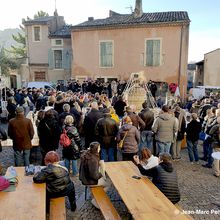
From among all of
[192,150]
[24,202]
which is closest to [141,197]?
[24,202]

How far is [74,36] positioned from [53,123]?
17.7 meters

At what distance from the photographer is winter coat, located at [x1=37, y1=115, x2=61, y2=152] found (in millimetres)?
7020

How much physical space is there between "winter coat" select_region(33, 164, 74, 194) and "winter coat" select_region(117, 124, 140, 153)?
2298mm

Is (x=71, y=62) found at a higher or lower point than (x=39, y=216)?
higher

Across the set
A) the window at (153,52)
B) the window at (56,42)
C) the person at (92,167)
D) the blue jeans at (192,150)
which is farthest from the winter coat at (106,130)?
the window at (56,42)

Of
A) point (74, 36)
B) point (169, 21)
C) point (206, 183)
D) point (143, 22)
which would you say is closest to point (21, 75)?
point (74, 36)

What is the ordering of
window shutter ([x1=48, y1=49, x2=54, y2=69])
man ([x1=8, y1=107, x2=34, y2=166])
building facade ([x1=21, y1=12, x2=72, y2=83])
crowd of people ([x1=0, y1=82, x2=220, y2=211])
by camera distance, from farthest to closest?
window shutter ([x1=48, y1=49, x2=54, y2=69]) < building facade ([x1=21, y1=12, x2=72, y2=83]) < man ([x1=8, y1=107, x2=34, y2=166]) < crowd of people ([x1=0, y1=82, x2=220, y2=211])

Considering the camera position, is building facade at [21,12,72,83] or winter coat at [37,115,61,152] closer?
winter coat at [37,115,61,152]

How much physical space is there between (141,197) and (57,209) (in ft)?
4.81

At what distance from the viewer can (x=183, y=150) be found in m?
9.49

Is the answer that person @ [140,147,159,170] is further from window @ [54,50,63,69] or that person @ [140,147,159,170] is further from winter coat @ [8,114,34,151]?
window @ [54,50,63,69]

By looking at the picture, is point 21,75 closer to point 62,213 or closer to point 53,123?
point 53,123

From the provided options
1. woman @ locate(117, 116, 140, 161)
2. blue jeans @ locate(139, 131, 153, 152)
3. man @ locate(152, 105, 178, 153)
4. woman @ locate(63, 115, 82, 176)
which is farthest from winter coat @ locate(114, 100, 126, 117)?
woman @ locate(63, 115, 82, 176)

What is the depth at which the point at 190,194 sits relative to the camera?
625cm
